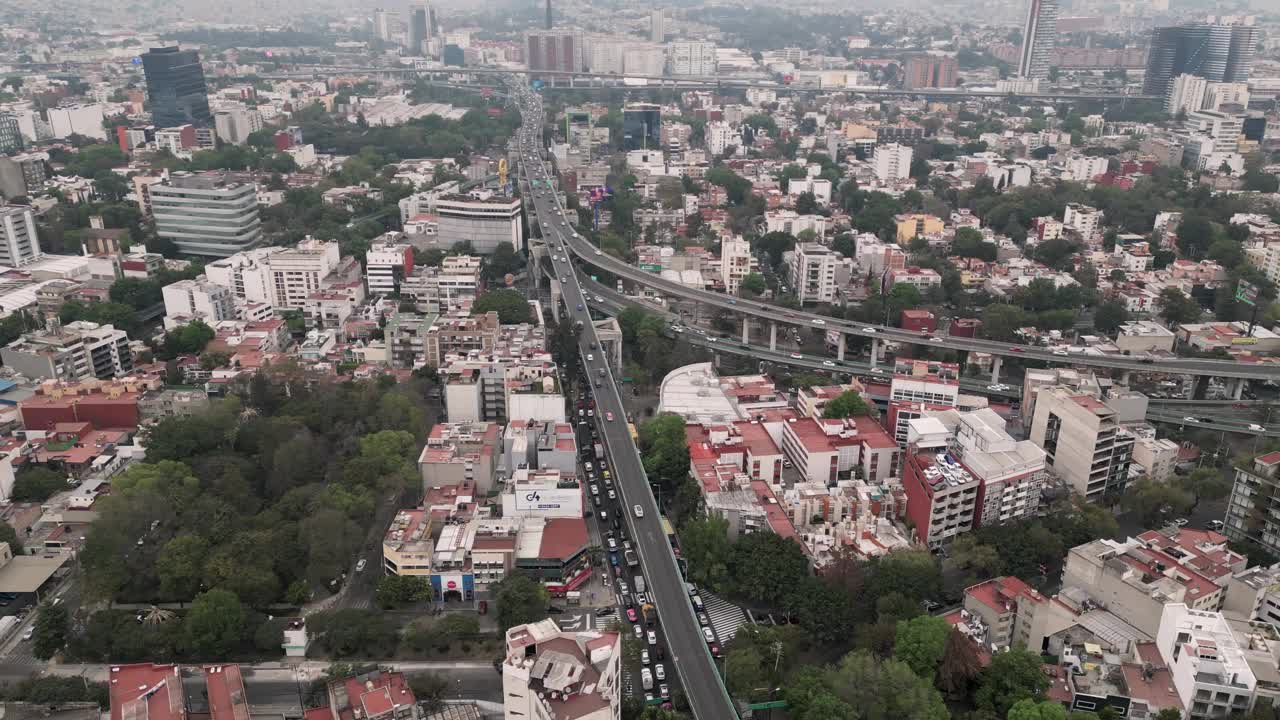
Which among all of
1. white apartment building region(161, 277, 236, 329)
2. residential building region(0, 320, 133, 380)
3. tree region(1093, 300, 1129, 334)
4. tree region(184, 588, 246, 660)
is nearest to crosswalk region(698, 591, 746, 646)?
tree region(184, 588, 246, 660)

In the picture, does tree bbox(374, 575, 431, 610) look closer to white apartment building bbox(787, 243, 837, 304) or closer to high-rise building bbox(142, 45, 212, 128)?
white apartment building bbox(787, 243, 837, 304)

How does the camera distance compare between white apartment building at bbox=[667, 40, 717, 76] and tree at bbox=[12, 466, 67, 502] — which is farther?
white apartment building at bbox=[667, 40, 717, 76]

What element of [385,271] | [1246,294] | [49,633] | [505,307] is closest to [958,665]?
[49,633]

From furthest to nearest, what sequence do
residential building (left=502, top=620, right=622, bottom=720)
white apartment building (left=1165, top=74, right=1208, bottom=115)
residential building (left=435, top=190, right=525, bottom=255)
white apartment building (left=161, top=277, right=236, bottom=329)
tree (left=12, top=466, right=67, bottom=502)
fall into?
white apartment building (left=1165, top=74, right=1208, bottom=115) < residential building (left=435, top=190, right=525, bottom=255) < white apartment building (left=161, top=277, right=236, bottom=329) < tree (left=12, top=466, right=67, bottom=502) < residential building (left=502, top=620, right=622, bottom=720)

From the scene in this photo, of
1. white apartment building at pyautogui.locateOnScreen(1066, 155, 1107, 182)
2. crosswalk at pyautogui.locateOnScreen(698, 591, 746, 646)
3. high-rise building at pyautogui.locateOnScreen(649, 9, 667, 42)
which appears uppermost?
high-rise building at pyautogui.locateOnScreen(649, 9, 667, 42)

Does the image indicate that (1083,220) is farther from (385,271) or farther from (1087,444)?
(385,271)

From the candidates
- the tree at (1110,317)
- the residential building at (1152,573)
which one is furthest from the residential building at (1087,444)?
the tree at (1110,317)

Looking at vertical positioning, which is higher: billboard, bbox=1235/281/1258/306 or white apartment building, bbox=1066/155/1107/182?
white apartment building, bbox=1066/155/1107/182
